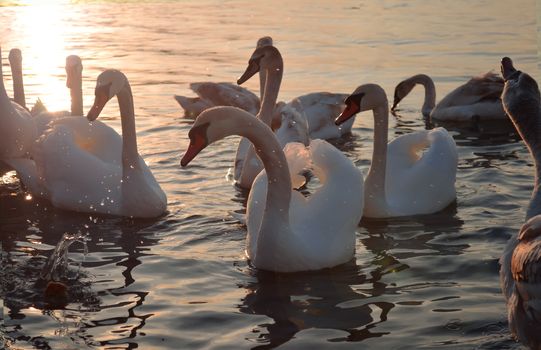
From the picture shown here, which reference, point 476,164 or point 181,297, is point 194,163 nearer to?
point 476,164

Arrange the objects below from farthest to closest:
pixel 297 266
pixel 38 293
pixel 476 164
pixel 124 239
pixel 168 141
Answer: pixel 168 141, pixel 476 164, pixel 124 239, pixel 297 266, pixel 38 293

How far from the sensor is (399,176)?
354 inches

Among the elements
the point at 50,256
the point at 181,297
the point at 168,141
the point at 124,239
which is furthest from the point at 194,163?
the point at 181,297

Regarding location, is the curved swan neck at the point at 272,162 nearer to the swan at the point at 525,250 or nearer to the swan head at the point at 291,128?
the swan at the point at 525,250

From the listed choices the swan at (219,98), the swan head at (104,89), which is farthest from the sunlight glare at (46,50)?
the swan head at (104,89)

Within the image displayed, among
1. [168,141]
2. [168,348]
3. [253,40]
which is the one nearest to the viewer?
[168,348]

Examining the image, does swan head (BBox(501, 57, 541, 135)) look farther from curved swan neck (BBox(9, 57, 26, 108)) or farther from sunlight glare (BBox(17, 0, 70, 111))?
sunlight glare (BBox(17, 0, 70, 111))

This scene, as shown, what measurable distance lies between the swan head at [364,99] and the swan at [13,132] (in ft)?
10.1

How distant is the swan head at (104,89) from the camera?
28.3ft

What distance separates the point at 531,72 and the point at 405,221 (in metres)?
7.04

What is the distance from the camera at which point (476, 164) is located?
10.5 meters

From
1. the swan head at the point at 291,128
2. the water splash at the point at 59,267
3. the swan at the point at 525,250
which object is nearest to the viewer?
the swan at the point at 525,250

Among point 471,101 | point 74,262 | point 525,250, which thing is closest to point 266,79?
point 74,262

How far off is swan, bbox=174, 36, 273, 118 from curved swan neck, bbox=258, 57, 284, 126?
99.6 inches
